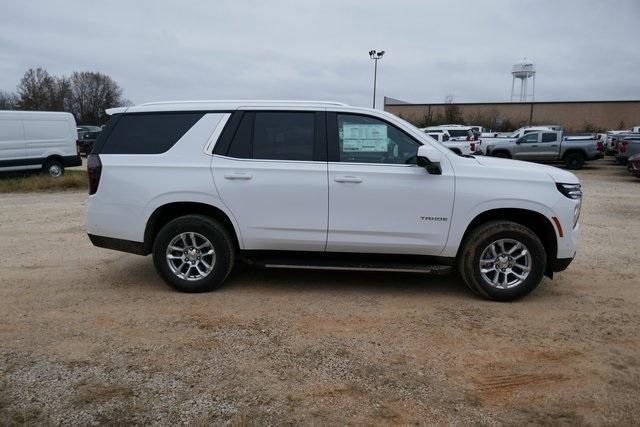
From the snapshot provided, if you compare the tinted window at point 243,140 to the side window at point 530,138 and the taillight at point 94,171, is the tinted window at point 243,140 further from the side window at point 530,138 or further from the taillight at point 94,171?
the side window at point 530,138

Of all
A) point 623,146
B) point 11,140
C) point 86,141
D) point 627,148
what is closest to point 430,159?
point 11,140

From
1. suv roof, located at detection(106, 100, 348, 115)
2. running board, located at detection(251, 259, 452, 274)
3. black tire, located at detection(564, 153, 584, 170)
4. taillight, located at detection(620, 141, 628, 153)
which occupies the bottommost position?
running board, located at detection(251, 259, 452, 274)

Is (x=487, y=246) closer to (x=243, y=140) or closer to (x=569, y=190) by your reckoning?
(x=569, y=190)

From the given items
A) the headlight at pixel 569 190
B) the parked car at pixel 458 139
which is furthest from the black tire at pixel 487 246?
the parked car at pixel 458 139

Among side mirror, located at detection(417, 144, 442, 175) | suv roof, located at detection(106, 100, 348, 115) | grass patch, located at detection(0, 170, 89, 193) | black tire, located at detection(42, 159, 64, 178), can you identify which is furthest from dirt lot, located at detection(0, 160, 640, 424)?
black tire, located at detection(42, 159, 64, 178)

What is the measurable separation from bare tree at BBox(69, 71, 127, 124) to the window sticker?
68.4m

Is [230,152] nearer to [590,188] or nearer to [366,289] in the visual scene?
[366,289]

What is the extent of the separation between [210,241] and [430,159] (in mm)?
2256

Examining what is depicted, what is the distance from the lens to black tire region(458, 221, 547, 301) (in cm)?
495

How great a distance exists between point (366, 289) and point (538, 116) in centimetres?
6277

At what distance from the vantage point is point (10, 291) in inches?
209

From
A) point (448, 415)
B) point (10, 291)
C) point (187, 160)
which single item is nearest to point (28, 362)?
point (10, 291)

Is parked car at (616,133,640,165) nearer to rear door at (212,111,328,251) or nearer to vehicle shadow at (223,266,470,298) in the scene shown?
vehicle shadow at (223,266,470,298)

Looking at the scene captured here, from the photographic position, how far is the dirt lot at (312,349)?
319 centimetres
